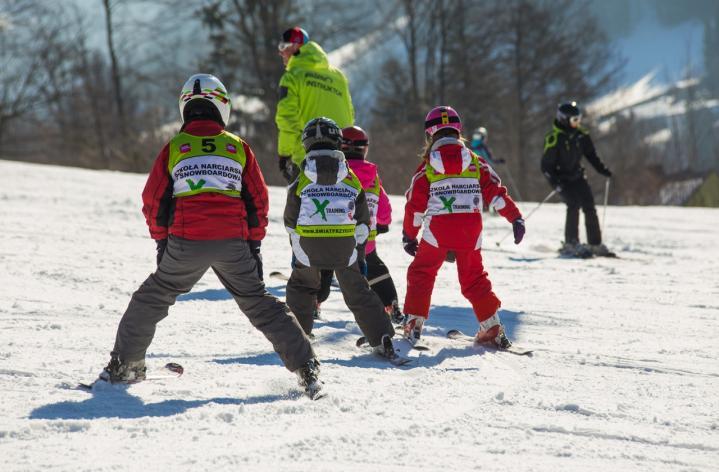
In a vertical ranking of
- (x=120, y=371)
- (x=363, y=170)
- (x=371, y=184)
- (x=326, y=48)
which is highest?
(x=326, y=48)

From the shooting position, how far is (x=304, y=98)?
693 cm

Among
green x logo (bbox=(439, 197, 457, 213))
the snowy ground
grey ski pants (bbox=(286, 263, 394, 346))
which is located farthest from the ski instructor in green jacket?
grey ski pants (bbox=(286, 263, 394, 346))

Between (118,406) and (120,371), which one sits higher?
(120,371)

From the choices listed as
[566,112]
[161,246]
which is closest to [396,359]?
[161,246]

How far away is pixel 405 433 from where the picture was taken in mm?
3611

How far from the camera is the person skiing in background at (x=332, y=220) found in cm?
481

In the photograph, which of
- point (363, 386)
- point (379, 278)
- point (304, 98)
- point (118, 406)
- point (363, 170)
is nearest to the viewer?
point (118, 406)

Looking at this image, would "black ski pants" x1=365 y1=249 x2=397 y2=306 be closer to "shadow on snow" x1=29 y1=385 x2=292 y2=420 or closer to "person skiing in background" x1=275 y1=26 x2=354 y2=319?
"person skiing in background" x1=275 y1=26 x2=354 y2=319

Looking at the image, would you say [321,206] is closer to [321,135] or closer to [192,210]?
[321,135]

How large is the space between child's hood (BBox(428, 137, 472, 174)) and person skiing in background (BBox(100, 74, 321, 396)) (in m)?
1.62

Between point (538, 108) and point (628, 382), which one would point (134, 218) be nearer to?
point (628, 382)

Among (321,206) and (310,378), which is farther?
(321,206)

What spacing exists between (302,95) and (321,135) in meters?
2.24

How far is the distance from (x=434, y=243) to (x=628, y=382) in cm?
156
